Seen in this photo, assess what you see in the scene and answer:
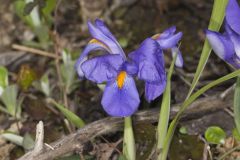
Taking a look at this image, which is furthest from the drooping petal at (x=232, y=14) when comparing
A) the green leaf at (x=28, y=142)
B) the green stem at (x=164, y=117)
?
the green leaf at (x=28, y=142)

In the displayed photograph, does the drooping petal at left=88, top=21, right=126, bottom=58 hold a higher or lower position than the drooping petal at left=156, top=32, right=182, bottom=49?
higher

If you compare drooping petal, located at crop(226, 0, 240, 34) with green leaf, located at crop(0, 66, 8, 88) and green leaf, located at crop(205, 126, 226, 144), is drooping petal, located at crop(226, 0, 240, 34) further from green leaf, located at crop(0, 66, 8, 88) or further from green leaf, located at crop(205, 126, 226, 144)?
green leaf, located at crop(0, 66, 8, 88)

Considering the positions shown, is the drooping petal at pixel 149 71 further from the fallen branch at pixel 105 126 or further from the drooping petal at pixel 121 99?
the fallen branch at pixel 105 126

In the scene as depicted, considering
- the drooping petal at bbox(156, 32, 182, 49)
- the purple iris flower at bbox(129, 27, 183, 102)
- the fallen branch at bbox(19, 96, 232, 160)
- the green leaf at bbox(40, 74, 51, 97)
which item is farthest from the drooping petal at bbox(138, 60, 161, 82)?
the green leaf at bbox(40, 74, 51, 97)

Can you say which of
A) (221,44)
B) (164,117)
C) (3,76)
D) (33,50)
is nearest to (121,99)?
(164,117)

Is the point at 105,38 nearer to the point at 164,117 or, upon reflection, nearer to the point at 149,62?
the point at 149,62
